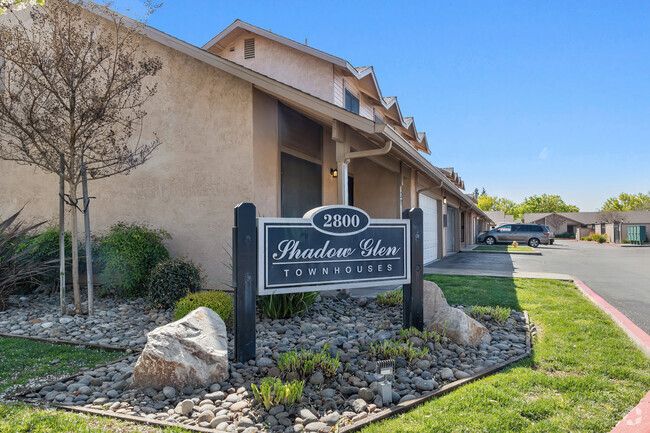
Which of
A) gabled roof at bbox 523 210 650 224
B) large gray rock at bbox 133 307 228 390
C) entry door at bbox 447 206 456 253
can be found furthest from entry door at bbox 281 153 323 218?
gabled roof at bbox 523 210 650 224

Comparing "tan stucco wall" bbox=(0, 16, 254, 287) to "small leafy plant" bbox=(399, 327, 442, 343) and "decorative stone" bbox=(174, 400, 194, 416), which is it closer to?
"small leafy plant" bbox=(399, 327, 442, 343)

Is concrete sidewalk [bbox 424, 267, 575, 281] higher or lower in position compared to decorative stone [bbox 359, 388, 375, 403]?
higher

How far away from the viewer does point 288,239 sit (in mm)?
4480

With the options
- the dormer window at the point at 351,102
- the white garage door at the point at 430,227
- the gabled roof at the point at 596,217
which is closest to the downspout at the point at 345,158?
the dormer window at the point at 351,102

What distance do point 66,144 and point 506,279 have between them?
1005cm

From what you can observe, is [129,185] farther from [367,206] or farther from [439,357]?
[439,357]

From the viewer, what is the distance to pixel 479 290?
330 inches

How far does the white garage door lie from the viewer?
14.1 metres

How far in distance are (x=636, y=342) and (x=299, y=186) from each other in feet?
21.0

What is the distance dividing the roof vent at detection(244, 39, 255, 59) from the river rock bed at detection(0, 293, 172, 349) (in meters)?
8.67

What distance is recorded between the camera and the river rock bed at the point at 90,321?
5297mm

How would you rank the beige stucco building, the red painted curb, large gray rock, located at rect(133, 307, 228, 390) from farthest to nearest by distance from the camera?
the beige stucco building < large gray rock, located at rect(133, 307, 228, 390) < the red painted curb

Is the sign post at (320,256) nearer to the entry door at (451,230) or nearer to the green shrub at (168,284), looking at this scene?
the green shrub at (168,284)

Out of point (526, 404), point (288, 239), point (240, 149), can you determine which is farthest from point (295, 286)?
point (240, 149)
